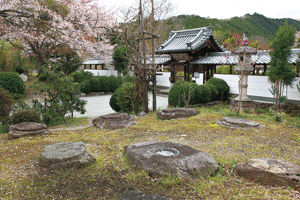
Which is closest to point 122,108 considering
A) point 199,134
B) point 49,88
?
point 49,88

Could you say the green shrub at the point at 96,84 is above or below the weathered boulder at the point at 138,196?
above

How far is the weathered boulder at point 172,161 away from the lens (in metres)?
2.85

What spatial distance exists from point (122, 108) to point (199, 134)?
3.79 meters

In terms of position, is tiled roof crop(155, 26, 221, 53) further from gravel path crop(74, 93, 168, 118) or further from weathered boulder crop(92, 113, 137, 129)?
weathered boulder crop(92, 113, 137, 129)

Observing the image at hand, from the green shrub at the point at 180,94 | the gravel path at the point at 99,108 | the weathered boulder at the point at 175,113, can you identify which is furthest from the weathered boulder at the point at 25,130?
the green shrub at the point at 180,94

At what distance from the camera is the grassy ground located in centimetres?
254

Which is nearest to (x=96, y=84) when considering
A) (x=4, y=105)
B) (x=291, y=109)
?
(x=4, y=105)

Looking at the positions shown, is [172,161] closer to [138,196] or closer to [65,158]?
[138,196]

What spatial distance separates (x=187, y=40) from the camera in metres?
13.7

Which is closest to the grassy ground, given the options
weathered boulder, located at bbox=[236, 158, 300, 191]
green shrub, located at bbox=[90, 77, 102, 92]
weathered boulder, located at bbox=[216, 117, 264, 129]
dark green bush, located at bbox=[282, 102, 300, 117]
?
weathered boulder, located at bbox=[236, 158, 300, 191]

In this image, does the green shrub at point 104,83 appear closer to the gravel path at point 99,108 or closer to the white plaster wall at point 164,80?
the gravel path at point 99,108

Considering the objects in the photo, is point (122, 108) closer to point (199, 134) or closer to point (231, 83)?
point (199, 134)

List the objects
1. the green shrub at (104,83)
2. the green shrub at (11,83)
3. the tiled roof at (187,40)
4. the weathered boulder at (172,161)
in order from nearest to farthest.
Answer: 1. the weathered boulder at (172,161)
2. the green shrub at (11,83)
3. the tiled roof at (187,40)
4. the green shrub at (104,83)

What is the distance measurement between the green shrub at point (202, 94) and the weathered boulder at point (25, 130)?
6045 mm
